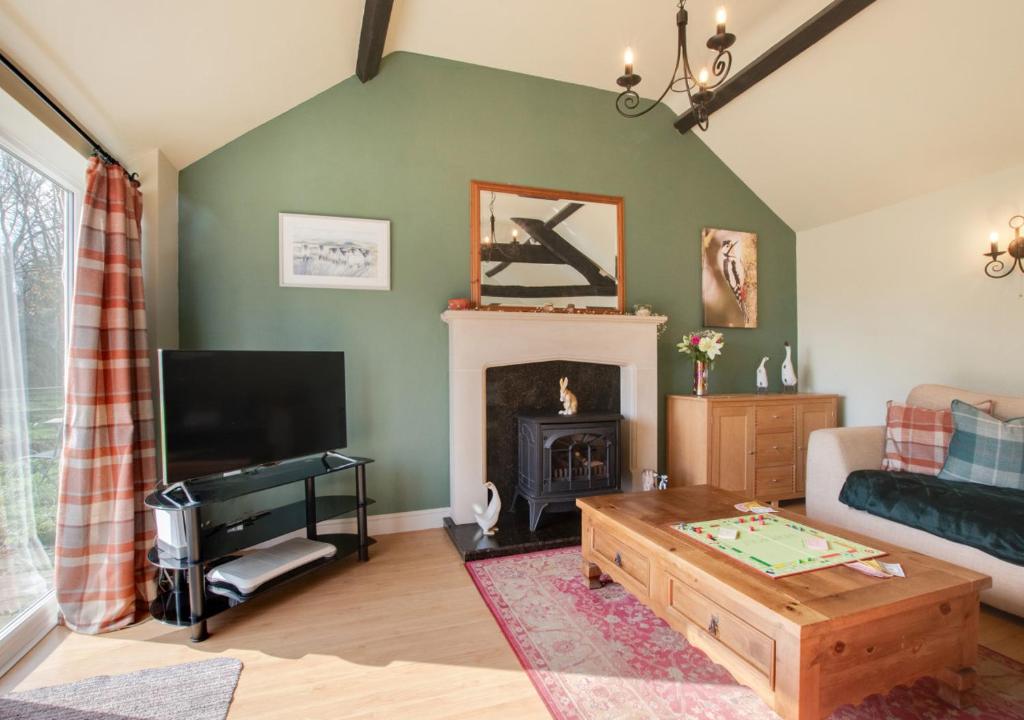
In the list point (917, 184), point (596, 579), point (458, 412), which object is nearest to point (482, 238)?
point (458, 412)

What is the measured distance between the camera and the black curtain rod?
1.74m

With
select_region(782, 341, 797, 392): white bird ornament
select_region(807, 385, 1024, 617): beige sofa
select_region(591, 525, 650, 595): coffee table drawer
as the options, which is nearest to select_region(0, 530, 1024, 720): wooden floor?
select_region(807, 385, 1024, 617): beige sofa

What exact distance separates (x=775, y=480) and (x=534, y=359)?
2172mm

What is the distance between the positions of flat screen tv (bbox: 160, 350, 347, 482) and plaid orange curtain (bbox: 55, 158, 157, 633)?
242 millimetres

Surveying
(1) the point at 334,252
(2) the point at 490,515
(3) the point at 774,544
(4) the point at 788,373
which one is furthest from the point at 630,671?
(4) the point at 788,373

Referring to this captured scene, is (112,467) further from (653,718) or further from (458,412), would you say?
(653,718)

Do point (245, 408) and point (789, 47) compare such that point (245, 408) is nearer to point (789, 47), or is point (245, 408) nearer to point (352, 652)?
point (352, 652)

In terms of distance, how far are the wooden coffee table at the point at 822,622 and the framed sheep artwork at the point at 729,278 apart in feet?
8.64

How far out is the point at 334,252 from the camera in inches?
125

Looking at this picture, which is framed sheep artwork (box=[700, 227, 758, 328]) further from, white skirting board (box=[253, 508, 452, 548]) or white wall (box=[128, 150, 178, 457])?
white wall (box=[128, 150, 178, 457])

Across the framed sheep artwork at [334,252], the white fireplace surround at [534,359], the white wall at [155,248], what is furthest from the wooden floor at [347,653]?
the framed sheep artwork at [334,252]

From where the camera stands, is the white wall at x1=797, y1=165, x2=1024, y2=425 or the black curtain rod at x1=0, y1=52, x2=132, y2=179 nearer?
the black curtain rod at x1=0, y1=52, x2=132, y2=179

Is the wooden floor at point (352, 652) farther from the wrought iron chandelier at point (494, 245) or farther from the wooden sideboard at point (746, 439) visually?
the wrought iron chandelier at point (494, 245)

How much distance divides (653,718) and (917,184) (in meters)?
3.98
